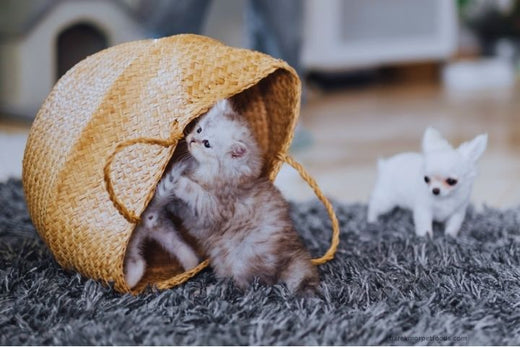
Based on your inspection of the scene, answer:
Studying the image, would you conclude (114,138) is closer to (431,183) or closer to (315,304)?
(315,304)

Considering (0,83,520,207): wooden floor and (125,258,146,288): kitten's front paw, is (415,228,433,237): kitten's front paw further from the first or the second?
(125,258,146,288): kitten's front paw

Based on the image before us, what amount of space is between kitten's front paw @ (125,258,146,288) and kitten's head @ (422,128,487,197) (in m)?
0.59

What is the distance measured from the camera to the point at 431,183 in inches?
55.9

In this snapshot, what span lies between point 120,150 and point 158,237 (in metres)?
0.22

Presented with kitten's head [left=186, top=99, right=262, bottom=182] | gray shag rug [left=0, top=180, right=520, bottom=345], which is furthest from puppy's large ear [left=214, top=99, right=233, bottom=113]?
gray shag rug [left=0, top=180, right=520, bottom=345]

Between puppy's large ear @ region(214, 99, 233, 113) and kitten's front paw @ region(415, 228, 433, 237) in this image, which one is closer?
puppy's large ear @ region(214, 99, 233, 113)

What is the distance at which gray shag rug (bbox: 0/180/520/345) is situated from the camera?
1015mm

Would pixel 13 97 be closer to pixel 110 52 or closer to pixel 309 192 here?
pixel 309 192

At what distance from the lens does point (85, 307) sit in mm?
1108

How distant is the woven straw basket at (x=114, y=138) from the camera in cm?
116

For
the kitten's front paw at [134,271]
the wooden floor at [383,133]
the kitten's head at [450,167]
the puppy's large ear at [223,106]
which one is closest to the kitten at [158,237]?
the kitten's front paw at [134,271]

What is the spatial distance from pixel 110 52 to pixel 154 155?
0.26 metres

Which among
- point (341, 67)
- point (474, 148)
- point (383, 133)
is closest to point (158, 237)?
point (474, 148)


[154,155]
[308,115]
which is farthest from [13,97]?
[154,155]
